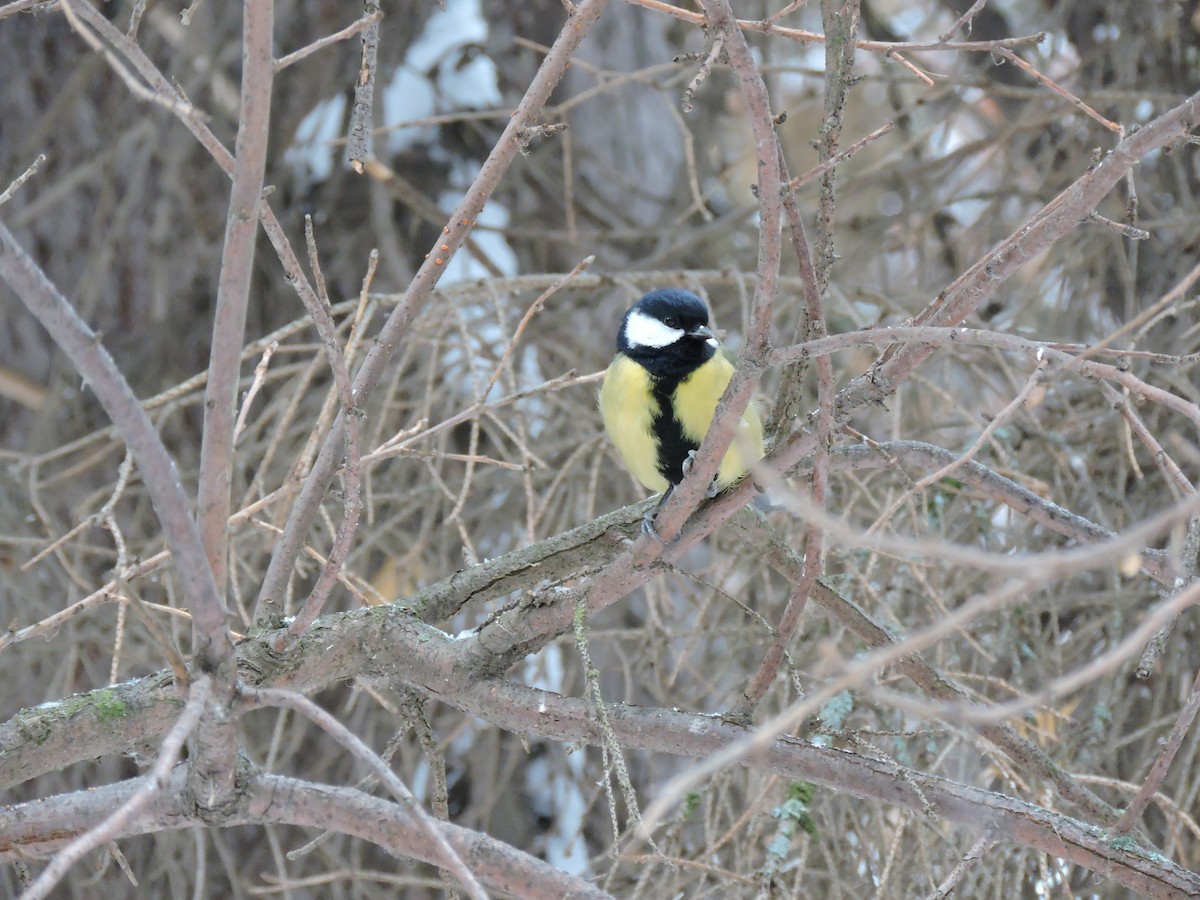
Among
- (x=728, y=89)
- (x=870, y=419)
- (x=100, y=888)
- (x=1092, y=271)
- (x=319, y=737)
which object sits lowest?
(x=100, y=888)

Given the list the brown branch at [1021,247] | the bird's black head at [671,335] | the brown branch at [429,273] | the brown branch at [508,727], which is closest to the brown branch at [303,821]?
the brown branch at [508,727]

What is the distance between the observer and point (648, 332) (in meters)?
2.54

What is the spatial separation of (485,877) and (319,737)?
2144 mm

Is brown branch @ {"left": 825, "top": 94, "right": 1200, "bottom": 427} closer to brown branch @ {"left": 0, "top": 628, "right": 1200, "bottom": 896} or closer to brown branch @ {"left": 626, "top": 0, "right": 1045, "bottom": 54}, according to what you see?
brown branch @ {"left": 626, "top": 0, "right": 1045, "bottom": 54}

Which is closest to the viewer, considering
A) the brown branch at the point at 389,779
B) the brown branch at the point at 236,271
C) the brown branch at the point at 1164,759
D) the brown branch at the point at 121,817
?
the brown branch at the point at 121,817

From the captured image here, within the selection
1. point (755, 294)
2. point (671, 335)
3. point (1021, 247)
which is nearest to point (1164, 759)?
point (1021, 247)

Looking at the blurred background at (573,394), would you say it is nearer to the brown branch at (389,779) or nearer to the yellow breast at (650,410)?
the yellow breast at (650,410)

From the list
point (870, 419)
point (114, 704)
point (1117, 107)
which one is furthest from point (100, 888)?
point (1117, 107)

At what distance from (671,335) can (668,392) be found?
0.48ft

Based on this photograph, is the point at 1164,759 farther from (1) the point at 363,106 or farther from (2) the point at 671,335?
(2) the point at 671,335

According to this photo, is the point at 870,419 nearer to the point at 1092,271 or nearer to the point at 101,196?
the point at 1092,271

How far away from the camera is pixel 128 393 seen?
1.12m

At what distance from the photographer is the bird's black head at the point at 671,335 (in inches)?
96.0

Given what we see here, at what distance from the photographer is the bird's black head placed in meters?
2.44
